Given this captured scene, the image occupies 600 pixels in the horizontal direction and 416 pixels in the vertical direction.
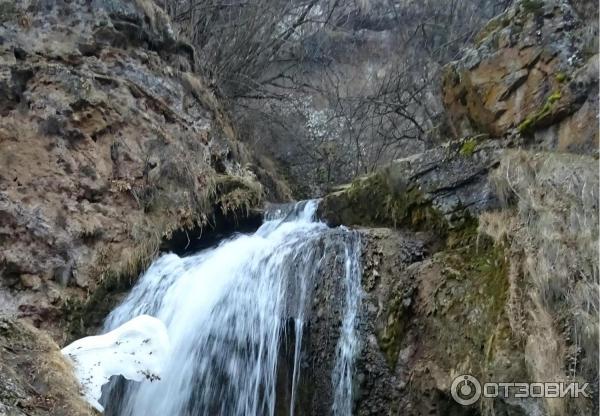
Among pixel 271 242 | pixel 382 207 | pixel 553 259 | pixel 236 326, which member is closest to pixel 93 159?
pixel 271 242

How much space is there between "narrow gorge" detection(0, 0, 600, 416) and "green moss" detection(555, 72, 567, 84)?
2cm

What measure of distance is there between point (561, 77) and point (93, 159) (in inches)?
193

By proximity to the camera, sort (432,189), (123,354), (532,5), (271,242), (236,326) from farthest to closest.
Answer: (271,242) < (532,5) < (432,189) < (236,326) < (123,354)

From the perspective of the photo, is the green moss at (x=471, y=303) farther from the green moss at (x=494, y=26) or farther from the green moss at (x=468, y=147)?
the green moss at (x=494, y=26)

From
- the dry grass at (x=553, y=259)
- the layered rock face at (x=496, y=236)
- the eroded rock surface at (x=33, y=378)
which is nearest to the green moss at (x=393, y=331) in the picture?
the layered rock face at (x=496, y=236)

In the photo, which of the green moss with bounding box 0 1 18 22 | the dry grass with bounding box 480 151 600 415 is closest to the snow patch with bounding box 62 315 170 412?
the dry grass with bounding box 480 151 600 415

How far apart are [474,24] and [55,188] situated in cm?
815

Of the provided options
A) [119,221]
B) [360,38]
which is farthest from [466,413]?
[360,38]

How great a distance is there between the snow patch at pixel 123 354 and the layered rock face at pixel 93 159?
95.7 inches

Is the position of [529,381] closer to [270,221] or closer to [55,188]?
[270,221]

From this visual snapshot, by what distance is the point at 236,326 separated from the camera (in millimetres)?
5027

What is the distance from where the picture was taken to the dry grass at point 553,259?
136 inches

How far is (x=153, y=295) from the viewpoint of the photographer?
5.88m

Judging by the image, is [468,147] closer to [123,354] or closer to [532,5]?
[532,5]
